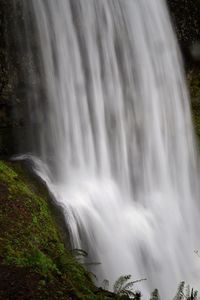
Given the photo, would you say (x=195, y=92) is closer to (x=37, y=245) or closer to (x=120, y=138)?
(x=120, y=138)

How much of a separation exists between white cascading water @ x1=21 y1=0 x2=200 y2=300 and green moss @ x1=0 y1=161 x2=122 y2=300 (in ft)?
3.25

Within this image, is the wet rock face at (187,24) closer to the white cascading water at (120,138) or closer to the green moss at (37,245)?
the white cascading water at (120,138)

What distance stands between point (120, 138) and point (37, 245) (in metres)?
6.99

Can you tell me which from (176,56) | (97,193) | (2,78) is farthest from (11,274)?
(176,56)

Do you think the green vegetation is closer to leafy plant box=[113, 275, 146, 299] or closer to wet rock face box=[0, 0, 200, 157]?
wet rock face box=[0, 0, 200, 157]

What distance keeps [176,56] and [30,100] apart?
5998mm

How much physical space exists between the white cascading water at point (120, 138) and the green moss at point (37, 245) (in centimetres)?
99

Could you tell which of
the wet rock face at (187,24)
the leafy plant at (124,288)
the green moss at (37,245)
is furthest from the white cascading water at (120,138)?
the leafy plant at (124,288)

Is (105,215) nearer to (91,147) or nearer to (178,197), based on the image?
(91,147)

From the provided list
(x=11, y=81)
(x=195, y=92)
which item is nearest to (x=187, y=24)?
(x=195, y=92)

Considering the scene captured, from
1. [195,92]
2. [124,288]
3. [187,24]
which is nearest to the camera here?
[124,288]

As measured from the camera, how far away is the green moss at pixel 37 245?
17.3 ft

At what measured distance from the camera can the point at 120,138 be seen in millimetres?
12742

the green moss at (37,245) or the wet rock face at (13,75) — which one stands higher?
the wet rock face at (13,75)
